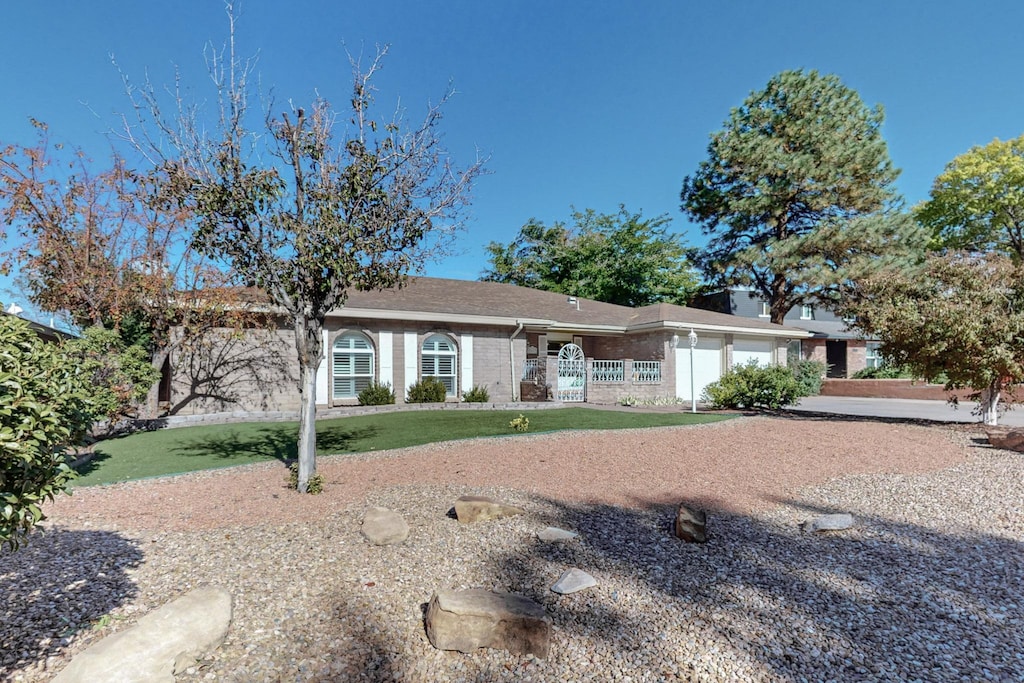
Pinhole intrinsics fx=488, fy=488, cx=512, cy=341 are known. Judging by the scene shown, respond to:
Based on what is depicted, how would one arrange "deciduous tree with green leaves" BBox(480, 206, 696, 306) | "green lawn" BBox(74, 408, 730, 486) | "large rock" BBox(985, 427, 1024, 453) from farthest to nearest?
"deciduous tree with green leaves" BBox(480, 206, 696, 306), "large rock" BBox(985, 427, 1024, 453), "green lawn" BBox(74, 408, 730, 486)

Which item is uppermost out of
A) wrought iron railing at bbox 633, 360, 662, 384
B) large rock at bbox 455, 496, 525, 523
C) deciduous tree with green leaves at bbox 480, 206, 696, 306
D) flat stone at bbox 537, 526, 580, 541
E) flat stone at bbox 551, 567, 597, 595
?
deciduous tree with green leaves at bbox 480, 206, 696, 306

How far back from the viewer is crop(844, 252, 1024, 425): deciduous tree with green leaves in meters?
9.39

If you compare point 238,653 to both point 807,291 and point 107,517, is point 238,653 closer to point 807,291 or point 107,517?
point 107,517

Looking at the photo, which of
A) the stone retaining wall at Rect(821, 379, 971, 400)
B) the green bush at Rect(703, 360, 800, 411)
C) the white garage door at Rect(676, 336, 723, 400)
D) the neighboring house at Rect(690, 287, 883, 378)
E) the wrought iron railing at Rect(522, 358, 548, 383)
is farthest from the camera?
the neighboring house at Rect(690, 287, 883, 378)

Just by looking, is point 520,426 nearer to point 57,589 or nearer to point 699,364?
point 57,589

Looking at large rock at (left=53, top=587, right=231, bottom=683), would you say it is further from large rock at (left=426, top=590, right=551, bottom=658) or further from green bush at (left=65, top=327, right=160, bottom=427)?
green bush at (left=65, top=327, right=160, bottom=427)

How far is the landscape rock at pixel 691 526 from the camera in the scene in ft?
13.9

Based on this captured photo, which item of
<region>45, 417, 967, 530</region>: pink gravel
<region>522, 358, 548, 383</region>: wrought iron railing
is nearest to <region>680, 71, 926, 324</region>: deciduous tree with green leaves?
<region>522, 358, 548, 383</region>: wrought iron railing

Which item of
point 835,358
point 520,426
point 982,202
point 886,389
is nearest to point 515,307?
point 520,426

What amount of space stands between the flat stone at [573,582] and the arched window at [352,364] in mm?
11962

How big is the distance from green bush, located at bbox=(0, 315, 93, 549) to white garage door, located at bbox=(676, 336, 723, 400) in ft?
56.5

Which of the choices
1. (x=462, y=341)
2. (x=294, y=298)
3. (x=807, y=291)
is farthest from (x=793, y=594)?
(x=807, y=291)

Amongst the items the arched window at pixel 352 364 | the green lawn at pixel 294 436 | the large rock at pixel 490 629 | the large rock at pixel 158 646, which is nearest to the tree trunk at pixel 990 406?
the green lawn at pixel 294 436

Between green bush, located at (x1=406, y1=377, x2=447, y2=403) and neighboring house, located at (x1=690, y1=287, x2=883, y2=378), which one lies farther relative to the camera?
neighboring house, located at (x1=690, y1=287, x2=883, y2=378)
